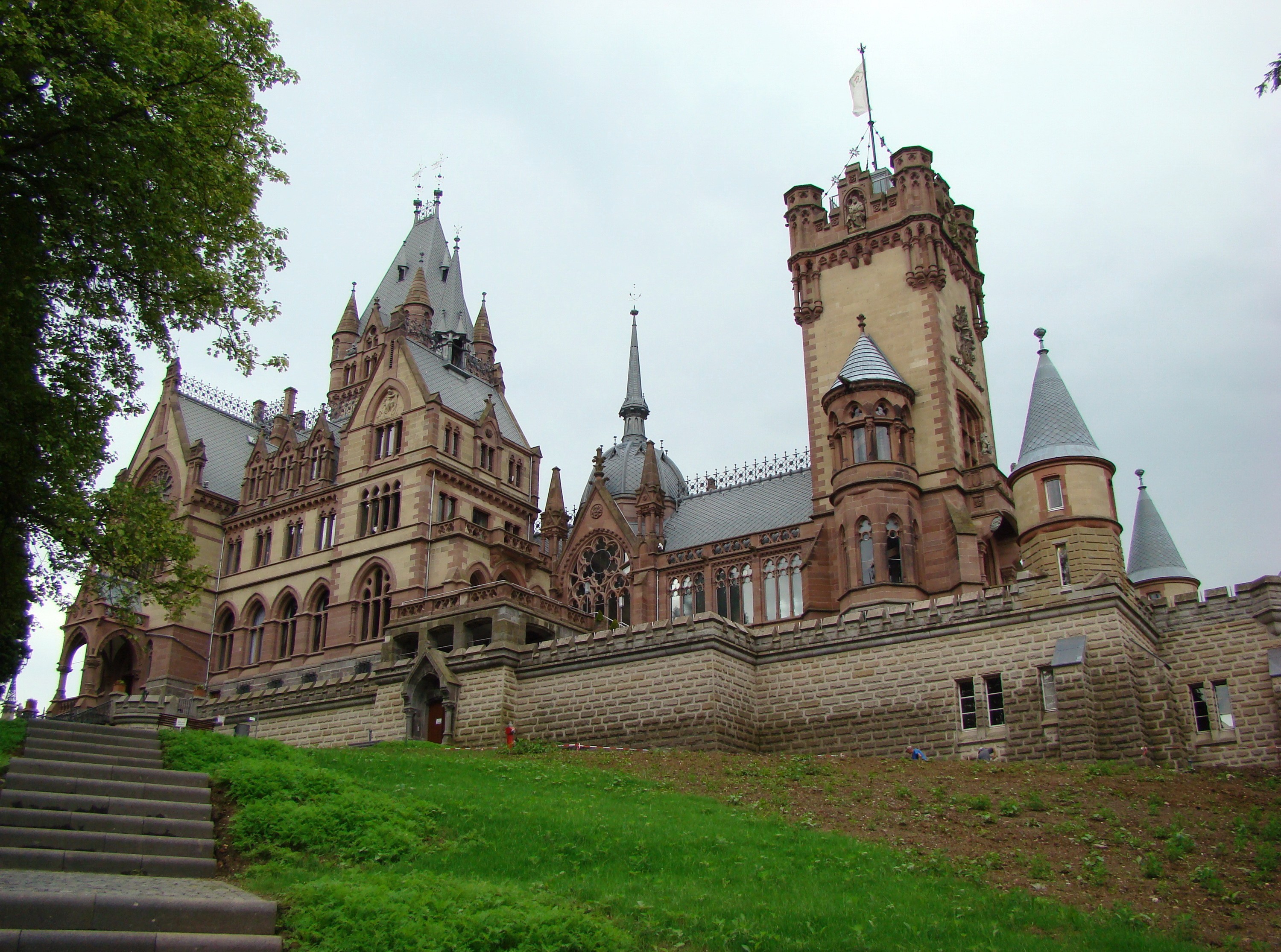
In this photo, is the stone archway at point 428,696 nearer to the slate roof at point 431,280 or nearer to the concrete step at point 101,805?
the concrete step at point 101,805

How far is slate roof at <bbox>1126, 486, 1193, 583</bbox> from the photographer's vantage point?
148 feet

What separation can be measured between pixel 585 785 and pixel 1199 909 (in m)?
12.3

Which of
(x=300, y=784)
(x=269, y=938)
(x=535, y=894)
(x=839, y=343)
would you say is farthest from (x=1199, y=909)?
(x=839, y=343)

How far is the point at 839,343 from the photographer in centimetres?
4469

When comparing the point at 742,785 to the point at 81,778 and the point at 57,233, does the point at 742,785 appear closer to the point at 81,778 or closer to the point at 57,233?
the point at 81,778

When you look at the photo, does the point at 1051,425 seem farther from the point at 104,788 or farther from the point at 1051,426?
the point at 104,788

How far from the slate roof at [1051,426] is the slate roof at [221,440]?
3810 cm

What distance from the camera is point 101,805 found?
16.8 m

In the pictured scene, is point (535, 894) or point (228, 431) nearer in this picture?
point (535, 894)

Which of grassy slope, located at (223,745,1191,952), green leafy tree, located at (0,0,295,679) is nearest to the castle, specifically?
green leafy tree, located at (0,0,295,679)

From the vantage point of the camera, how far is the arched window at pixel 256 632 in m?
52.9

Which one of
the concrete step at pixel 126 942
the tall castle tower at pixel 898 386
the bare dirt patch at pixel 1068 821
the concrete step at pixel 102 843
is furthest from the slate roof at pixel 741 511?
the concrete step at pixel 126 942

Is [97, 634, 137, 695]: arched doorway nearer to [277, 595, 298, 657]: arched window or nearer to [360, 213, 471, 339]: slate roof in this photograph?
[277, 595, 298, 657]: arched window

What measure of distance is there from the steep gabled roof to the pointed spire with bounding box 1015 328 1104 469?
38.0 ft
